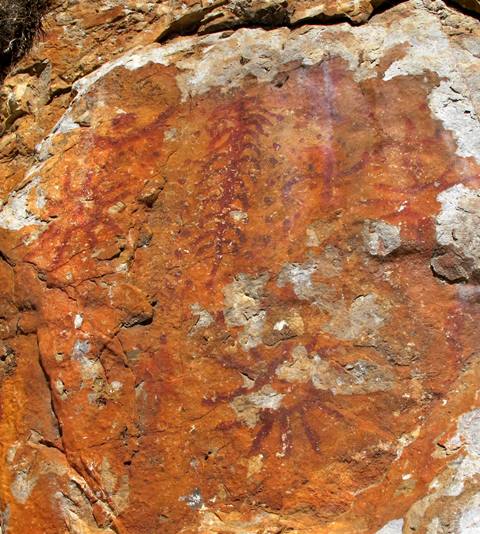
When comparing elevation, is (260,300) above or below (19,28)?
below

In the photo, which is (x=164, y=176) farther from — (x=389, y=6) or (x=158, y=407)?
(x=389, y=6)

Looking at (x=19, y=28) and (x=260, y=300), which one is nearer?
(x=260, y=300)

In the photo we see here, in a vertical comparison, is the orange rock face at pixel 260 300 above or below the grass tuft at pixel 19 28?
→ below

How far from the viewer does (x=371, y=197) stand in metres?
2.43

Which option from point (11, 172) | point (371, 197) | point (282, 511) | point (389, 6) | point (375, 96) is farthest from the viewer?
point (11, 172)

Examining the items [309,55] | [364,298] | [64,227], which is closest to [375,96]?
[309,55]

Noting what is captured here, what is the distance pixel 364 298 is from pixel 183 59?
1246 millimetres

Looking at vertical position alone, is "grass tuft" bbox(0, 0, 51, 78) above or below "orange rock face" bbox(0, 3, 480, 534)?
above

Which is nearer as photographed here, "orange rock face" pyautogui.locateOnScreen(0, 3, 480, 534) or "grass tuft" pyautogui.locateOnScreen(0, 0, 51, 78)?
"orange rock face" pyautogui.locateOnScreen(0, 3, 480, 534)

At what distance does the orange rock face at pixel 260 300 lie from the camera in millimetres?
2230

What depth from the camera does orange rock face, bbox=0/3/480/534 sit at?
223cm

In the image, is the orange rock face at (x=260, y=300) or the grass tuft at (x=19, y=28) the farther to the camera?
the grass tuft at (x=19, y=28)

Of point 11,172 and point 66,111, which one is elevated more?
point 66,111

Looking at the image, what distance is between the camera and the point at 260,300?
241 cm
